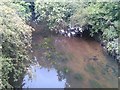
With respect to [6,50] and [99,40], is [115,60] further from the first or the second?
[6,50]

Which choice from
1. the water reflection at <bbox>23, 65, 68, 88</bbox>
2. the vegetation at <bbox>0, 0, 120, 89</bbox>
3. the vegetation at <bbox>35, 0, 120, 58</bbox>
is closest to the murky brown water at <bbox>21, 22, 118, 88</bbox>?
the water reflection at <bbox>23, 65, 68, 88</bbox>

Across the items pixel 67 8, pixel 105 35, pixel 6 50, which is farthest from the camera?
pixel 67 8

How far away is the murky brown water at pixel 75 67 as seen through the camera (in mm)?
5613

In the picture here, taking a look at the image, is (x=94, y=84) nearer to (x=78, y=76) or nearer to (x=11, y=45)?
(x=78, y=76)

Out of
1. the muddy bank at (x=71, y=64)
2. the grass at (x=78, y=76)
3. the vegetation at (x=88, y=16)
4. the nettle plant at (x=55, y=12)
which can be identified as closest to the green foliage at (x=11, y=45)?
the muddy bank at (x=71, y=64)

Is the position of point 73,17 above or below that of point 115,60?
above

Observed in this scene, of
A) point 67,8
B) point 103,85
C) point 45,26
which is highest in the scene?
point 67,8

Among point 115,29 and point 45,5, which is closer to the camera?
point 115,29

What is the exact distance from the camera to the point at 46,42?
7621 millimetres

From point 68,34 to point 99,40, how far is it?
1043mm

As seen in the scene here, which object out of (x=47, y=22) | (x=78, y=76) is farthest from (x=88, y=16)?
(x=78, y=76)

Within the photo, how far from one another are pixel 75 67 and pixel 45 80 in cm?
87

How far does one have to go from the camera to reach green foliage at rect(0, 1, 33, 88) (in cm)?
393

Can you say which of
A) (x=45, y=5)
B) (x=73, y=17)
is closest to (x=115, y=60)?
(x=73, y=17)
